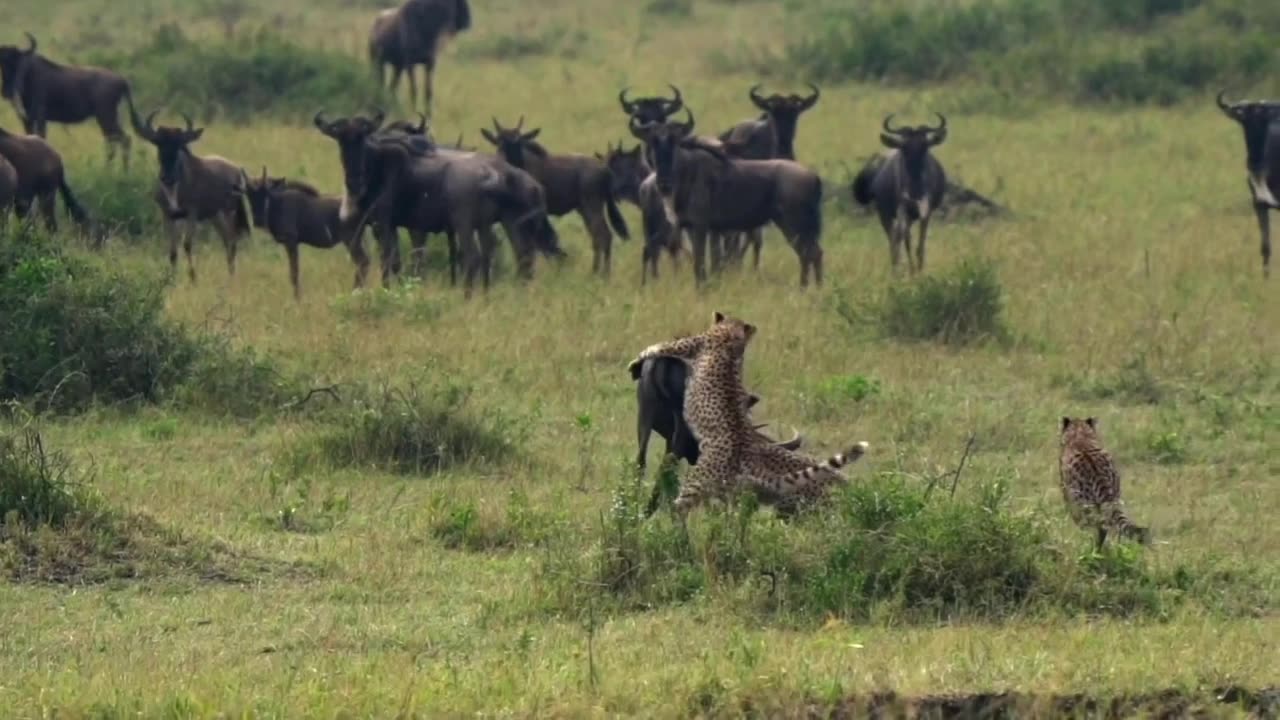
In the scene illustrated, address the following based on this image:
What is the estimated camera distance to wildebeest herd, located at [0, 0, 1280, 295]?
51.4ft

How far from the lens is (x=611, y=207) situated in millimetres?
17219

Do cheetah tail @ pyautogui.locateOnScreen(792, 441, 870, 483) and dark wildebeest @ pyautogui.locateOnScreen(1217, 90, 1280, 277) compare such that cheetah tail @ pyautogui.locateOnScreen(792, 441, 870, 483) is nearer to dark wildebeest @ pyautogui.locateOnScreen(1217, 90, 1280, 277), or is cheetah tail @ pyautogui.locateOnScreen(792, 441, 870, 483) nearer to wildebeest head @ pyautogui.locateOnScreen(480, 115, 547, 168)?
wildebeest head @ pyautogui.locateOnScreen(480, 115, 547, 168)

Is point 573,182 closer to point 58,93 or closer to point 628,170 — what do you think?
point 628,170

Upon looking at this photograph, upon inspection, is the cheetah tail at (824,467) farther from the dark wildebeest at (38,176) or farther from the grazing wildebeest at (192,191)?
the grazing wildebeest at (192,191)

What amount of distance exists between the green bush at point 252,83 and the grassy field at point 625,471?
1.89m

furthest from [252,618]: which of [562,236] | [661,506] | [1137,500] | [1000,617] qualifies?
[562,236]

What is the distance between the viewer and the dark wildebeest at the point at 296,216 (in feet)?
51.8

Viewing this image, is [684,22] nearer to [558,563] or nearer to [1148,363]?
[1148,363]

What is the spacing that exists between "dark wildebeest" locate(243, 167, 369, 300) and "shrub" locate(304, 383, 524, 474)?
523 centimetres

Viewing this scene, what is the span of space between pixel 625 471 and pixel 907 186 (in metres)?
8.76

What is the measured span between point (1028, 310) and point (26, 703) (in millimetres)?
9111

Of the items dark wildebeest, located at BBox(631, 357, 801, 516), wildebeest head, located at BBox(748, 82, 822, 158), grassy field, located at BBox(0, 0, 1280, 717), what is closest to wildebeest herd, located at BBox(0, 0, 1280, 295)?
grassy field, located at BBox(0, 0, 1280, 717)

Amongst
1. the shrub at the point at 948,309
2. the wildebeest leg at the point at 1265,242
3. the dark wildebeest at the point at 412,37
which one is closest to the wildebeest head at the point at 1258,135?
the wildebeest leg at the point at 1265,242

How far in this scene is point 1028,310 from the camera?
1455cm
